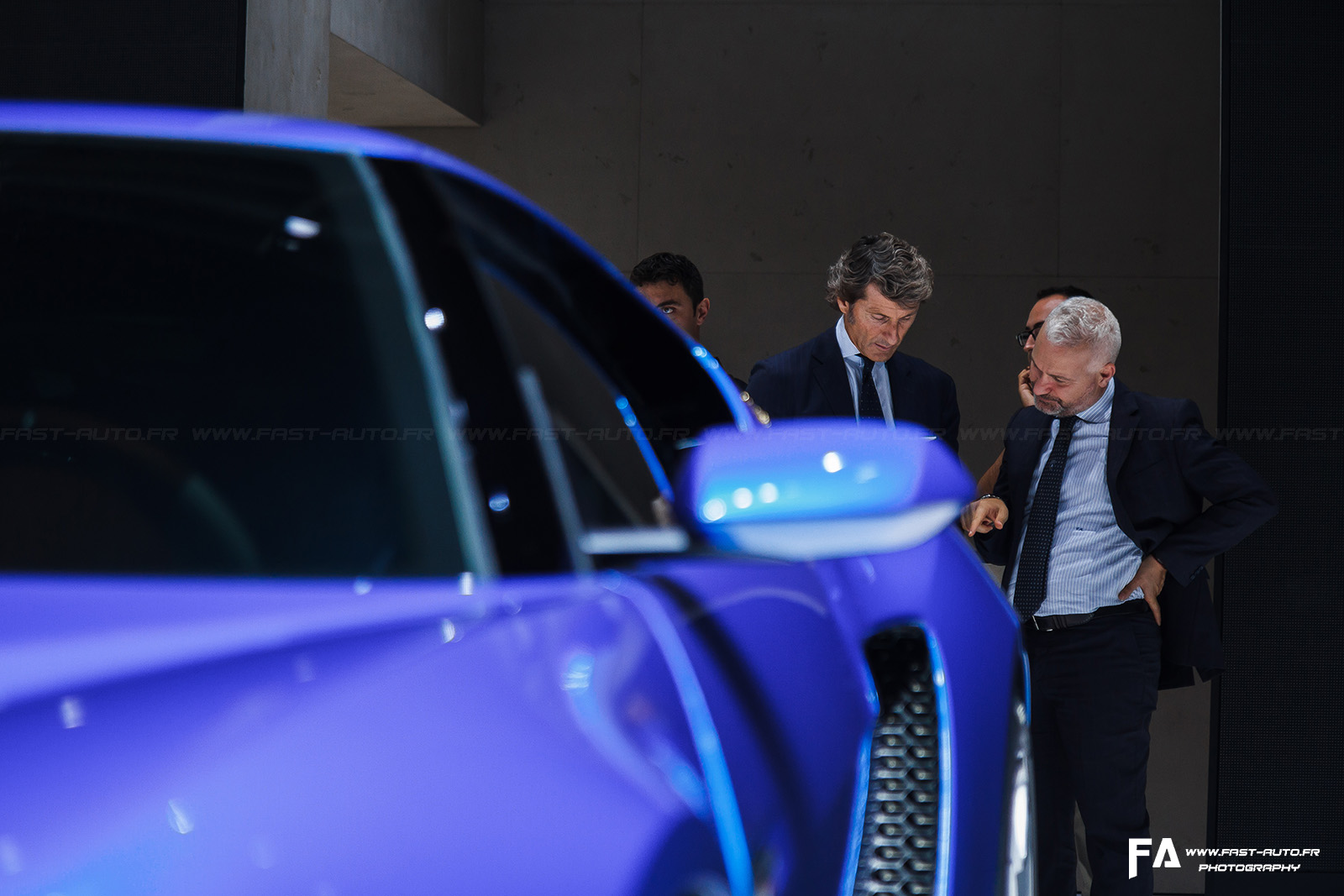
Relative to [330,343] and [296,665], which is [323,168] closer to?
[330,343]

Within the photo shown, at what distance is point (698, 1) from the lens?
6.21 metres

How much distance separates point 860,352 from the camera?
329cm

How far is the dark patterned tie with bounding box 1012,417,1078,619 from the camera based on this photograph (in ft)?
10.6

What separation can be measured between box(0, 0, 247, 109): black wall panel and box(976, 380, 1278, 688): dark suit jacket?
274 centimetres

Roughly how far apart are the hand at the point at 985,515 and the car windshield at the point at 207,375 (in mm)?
2676

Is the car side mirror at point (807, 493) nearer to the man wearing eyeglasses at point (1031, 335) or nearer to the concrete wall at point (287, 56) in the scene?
the man wearing eyeglasses at point (1031, 335)

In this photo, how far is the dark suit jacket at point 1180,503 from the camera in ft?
10.4

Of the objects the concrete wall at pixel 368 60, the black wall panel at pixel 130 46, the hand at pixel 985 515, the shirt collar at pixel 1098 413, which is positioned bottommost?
the hand at pixel 985 515

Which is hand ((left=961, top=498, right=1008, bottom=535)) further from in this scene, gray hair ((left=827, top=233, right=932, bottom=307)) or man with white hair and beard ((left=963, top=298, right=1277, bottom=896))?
gray hair ((left=827, top=233, right=932, bottom=307))

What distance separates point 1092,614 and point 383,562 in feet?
9.35

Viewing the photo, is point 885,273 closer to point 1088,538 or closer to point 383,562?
point 1088,538

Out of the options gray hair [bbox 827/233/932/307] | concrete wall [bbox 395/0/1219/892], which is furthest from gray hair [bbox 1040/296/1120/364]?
concrete wall [bbox 395/0/1219/892]

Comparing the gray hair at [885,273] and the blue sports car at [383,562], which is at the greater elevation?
the gray hair at [885,273]

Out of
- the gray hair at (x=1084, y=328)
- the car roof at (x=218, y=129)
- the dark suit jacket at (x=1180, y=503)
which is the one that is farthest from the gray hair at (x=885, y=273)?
the car roof at (x=218, y=129)
